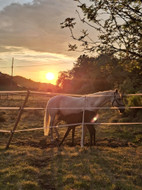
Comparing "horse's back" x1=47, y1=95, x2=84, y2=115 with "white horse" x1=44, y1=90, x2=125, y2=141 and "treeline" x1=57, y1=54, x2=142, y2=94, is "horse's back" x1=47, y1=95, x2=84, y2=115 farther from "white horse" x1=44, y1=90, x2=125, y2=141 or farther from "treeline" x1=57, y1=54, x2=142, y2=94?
"treeline" x1=57, y1=54, x2=142, y2=94

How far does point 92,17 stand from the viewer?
6.90 m

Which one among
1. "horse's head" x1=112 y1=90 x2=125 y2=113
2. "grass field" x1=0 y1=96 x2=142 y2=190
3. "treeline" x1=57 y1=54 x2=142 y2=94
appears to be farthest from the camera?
"treeline" x1=57 y1=54 x2=142 y2=94

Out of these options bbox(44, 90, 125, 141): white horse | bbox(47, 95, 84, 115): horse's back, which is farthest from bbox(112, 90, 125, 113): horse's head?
bbox(47, 95, 84, 115): horse's back

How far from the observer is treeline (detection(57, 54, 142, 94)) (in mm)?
7971

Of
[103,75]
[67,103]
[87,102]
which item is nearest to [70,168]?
[87,102]

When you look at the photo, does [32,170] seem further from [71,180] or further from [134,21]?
[134,21]

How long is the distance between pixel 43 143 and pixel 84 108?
1942mm

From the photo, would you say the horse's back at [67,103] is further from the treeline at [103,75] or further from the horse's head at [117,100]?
the treeline at [103,75]

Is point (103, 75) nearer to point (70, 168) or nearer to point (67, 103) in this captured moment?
point (67, 103)

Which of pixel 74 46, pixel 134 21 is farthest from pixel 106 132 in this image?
pixel 134 21

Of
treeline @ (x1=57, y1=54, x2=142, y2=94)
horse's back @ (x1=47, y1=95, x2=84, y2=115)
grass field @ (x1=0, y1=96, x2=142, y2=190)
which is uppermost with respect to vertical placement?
treeline @ (x1=57, y1=54, x2=142, y2=94)

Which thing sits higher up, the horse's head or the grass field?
the horse's head

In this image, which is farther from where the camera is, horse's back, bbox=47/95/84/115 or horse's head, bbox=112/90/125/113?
horse's back, bbox=47/95/84/115

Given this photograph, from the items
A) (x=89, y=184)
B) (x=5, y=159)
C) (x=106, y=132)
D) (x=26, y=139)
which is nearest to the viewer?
(x=89, y=184)
